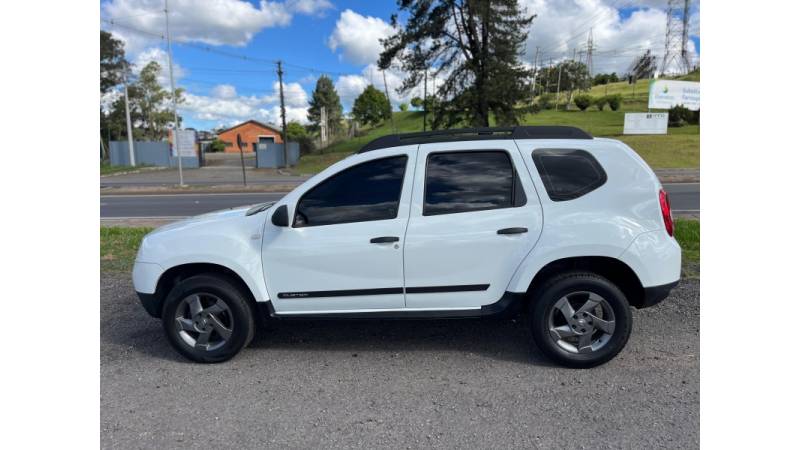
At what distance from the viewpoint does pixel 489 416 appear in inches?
116

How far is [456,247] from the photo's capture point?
3467 millimetres

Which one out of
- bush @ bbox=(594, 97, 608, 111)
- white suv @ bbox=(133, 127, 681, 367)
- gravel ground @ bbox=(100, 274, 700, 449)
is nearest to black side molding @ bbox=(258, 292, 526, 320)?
white suv @ bbox=(133, 127, 681, 367)

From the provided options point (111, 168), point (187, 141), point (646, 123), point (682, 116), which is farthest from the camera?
point (682, 116)

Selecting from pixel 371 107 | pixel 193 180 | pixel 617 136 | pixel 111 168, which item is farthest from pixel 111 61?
pixel 617 136

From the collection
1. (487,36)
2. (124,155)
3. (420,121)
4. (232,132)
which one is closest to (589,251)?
(487,36)

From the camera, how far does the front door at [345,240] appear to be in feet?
11.6

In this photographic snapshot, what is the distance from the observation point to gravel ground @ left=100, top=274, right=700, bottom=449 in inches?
110

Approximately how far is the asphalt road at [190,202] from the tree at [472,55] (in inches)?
540

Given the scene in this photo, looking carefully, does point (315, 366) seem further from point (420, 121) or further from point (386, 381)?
point (420, 121)

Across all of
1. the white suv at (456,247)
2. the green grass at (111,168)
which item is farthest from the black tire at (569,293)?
the green grass at (111,168)

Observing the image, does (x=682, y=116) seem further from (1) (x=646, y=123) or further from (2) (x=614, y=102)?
(2) (x=614, y=102)

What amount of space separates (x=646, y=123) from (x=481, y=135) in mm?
38233

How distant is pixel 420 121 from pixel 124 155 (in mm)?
40671

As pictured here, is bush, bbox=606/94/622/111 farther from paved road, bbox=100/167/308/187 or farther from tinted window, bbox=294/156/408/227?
tinted window, bbox=294/156/408/227
